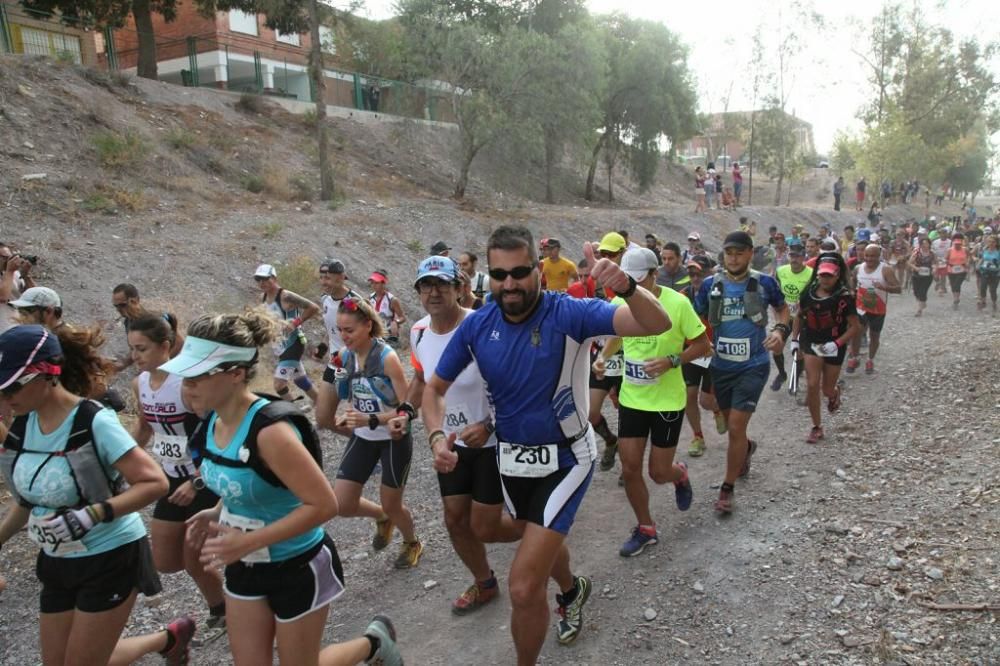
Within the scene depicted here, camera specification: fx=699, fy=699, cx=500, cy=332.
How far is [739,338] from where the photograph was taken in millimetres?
5773

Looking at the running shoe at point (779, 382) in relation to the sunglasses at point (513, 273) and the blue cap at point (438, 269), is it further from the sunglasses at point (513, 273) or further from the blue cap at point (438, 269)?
the sunglasses at point (513, 273)

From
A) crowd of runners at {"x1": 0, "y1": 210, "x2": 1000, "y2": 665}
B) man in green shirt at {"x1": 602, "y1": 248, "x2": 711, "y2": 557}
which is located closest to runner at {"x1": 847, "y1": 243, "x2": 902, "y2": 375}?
crowd of runners at {"x1": 0, "y1": 210, "x2": 1000, "y2": 665}

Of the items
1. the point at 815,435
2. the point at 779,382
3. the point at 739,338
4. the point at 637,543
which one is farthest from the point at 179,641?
the point at 779,382

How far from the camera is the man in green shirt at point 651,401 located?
194 inches

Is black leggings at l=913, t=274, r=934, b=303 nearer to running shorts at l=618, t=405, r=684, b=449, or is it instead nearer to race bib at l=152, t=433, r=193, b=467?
running shorts at l=618, t=405, r=684, b=449

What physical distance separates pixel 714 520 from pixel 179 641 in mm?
3765

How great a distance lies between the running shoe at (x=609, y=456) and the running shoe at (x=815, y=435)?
2.11 m

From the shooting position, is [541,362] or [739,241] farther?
[739,241]

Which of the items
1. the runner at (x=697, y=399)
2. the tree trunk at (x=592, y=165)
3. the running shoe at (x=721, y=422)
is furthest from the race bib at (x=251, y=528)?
the tree trunk at (x=592, y=165)

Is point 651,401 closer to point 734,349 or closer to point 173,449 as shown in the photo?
point 734,349

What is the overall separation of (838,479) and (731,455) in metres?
1.27

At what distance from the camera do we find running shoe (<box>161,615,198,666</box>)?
3.68m

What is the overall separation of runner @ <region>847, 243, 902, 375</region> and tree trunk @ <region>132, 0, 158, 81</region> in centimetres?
2269

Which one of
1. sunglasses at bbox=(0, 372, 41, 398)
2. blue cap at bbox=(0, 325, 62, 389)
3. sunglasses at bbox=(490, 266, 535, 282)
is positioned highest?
sunglasses at bbox=(490, 266, 535, 282)
